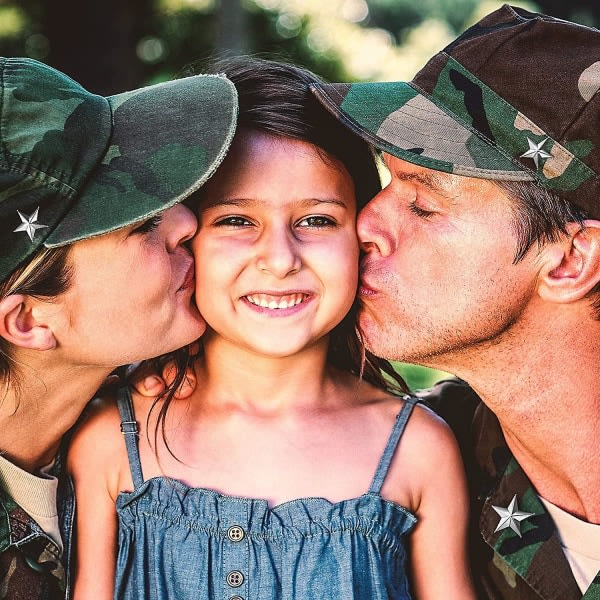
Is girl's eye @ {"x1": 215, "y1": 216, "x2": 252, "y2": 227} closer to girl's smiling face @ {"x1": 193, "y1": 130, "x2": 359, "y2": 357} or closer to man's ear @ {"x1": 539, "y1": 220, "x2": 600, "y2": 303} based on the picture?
girl's smiling face @ {"x1": 193, "y1": 130, "x2": 359, "y2": 357}

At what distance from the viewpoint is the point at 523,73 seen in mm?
2598

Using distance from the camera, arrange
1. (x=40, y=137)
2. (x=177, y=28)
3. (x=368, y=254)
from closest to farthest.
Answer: (x=40, y=137), (x=368, y=254), (x=177, y=28)

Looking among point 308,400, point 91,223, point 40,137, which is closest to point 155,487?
point 308,400

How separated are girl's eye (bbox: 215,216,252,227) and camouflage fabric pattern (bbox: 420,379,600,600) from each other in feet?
3.07

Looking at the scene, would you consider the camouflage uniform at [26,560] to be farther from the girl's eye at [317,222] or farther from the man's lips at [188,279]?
the girl's eye at [317,222]

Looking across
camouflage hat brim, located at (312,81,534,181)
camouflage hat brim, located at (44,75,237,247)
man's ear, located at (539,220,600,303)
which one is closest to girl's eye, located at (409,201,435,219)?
camouflage hat brim, located at (312,81,534,181)

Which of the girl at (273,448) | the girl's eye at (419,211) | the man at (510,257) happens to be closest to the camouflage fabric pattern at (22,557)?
the girl at (273,448)

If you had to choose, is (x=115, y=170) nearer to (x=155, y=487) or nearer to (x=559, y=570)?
(x=155, y=487)

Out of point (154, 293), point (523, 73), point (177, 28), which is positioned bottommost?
point (177, 28)

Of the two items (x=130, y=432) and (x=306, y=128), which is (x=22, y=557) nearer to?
(x=130, y=432)

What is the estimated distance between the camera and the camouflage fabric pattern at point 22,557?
252 centimetres

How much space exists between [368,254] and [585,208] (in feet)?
2.24

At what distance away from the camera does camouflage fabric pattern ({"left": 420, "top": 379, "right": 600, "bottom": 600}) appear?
107 inches

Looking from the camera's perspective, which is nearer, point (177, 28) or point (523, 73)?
point (523, 73)
